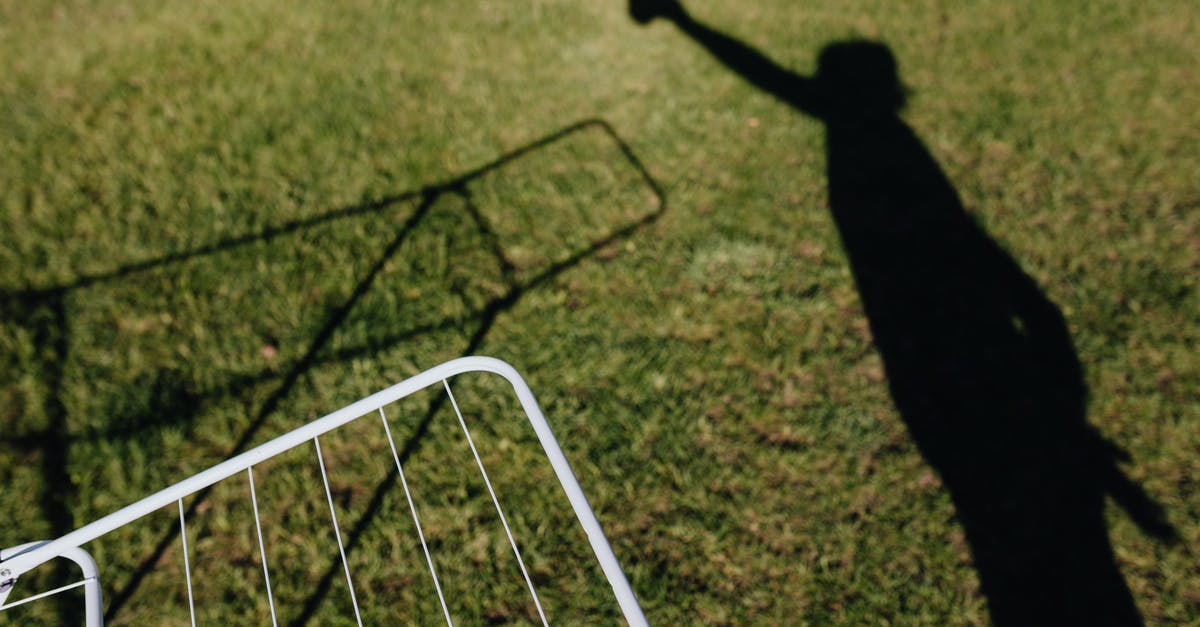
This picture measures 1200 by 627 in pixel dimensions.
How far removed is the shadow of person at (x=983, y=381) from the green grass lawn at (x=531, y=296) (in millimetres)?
89

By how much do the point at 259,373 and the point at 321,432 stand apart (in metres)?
1.79

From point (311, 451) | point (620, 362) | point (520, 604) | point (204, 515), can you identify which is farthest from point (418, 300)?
point (520, 604)

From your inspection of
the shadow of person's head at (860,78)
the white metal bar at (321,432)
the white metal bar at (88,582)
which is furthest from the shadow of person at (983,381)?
the white metal bar at (88,582)

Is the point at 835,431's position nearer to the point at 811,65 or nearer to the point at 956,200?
the point at 956,200

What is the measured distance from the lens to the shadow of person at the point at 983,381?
270 centimetres

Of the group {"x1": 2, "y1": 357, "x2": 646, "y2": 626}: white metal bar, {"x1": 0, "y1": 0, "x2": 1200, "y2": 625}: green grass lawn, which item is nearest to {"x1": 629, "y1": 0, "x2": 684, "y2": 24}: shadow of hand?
{"x1": 0, "y1": 0, "x2": 1200, "y2": 625}: green grass lawn

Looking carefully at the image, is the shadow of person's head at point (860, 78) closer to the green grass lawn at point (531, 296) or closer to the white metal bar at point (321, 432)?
the green grass lawn at point (531, 296)

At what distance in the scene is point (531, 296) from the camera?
3447 mm

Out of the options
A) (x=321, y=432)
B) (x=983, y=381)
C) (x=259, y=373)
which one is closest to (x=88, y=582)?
(x=321, y=432)

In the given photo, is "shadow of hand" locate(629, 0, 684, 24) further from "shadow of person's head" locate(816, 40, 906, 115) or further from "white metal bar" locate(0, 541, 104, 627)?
"white metal bar" locate(0, 541, 104, 627)

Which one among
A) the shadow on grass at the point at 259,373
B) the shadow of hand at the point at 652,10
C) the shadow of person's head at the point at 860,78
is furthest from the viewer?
the shadow of hand at the point at 652,10

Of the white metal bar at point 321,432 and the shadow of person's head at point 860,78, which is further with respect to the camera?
the shadow of person's head at point 860,78

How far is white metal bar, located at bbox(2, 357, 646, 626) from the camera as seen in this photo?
1406 millimetres

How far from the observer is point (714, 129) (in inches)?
179
